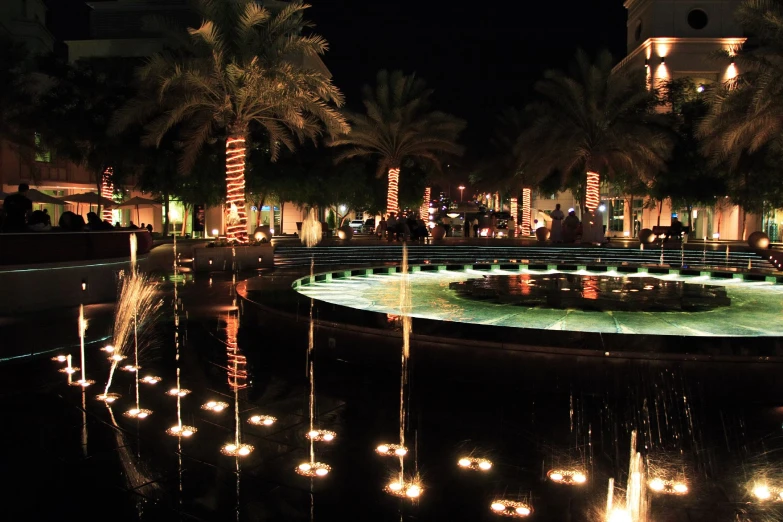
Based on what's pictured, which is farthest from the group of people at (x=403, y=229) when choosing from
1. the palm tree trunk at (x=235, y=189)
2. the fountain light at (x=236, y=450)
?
the fountain light at (x=236, y=450)

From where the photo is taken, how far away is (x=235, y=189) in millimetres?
Result: 21500

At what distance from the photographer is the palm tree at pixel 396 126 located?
114 feet

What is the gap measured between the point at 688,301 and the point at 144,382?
33.8 ft

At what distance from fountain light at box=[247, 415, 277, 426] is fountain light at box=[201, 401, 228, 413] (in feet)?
1.47

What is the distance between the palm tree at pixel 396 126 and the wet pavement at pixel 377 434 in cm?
2664

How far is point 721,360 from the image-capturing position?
704 centimetres

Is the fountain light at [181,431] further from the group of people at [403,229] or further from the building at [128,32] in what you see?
the building at [128,32]

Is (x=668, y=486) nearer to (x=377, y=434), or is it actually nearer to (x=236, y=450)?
(x=377, y=434)

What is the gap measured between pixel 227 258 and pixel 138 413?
14243 mm

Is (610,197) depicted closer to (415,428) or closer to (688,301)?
(688,301)

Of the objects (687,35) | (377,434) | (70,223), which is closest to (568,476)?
(377,434)

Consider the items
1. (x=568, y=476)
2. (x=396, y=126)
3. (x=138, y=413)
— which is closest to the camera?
(x=568, y=476)

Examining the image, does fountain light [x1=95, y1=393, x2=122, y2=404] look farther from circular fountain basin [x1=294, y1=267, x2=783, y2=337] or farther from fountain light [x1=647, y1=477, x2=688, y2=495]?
fountain light [x1=647, y1=477, x2=688, y2=495]

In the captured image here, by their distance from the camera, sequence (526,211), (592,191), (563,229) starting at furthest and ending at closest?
1. (526,211)
2. (592,191)
3. (563,229)
